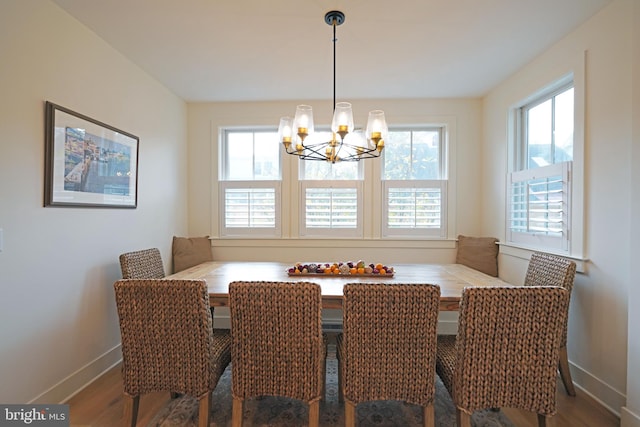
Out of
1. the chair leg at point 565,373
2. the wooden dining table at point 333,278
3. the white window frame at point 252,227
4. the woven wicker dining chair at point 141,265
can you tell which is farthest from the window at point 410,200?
the woven wicker dining chair at point 141,265

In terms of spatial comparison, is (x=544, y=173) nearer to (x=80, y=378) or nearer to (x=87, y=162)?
(x=87, y=162)

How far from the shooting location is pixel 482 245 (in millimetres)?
3049

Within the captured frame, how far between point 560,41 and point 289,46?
1.98 metres

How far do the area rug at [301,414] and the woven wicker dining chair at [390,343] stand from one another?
1.21 ft

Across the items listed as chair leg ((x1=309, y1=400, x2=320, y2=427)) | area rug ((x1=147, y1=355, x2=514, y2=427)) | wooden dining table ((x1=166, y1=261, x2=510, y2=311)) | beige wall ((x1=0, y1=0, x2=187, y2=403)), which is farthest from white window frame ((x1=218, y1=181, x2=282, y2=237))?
chair leg ((x1=309, y1=400, x2=320, y2=427))

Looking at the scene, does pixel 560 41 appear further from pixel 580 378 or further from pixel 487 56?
pixel 580 378

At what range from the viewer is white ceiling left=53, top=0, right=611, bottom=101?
1.84 m

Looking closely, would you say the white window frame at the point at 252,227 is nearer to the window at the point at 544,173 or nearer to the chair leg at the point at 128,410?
the chair leg at the point at 128,410

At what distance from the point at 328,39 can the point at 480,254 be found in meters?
2.44

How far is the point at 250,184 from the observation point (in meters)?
3.44

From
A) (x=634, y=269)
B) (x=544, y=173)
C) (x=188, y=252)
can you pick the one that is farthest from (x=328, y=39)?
(x=188, y=252)

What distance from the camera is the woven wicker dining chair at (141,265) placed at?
6.99 ft

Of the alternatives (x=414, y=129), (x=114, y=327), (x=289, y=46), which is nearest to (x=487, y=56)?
(x=414, y=129)

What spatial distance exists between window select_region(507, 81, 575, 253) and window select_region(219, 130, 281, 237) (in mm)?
2359
